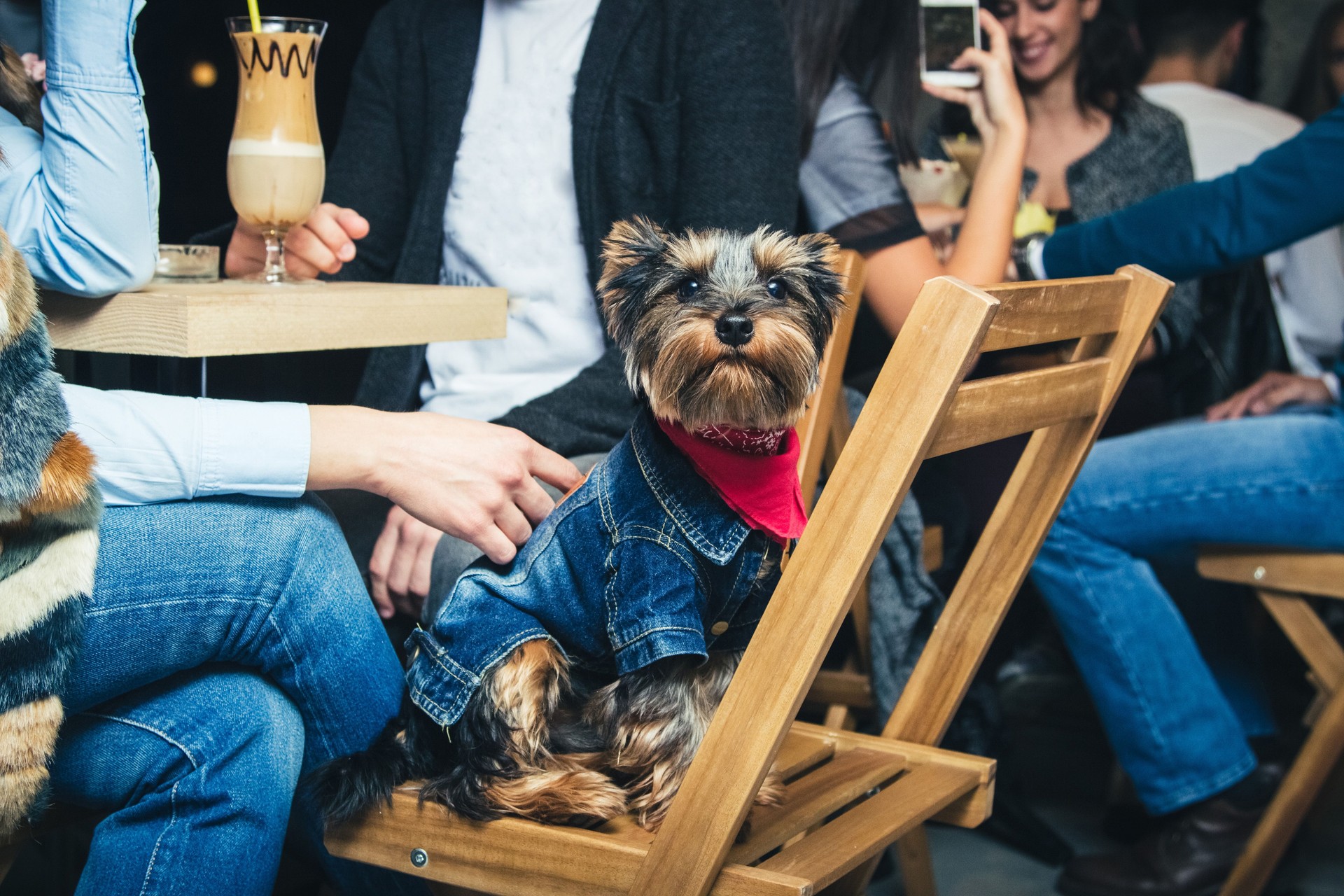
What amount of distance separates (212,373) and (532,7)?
757 millimetres

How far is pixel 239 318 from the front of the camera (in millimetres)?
1245

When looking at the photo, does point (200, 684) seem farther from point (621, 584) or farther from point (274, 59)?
point (274, 59)

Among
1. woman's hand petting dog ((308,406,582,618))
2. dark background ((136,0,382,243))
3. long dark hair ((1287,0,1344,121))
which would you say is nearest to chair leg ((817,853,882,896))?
woman's hand petting dog ((308,406,582,618))

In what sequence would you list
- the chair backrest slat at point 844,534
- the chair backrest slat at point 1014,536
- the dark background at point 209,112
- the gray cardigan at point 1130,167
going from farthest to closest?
the gray cardigan at point 1130,167
the dark background at point 209,112
the chair backrest slat at point 1014,536
the chair backrest slat at point 844,534

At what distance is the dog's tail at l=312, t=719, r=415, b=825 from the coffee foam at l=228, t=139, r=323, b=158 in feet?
2.47

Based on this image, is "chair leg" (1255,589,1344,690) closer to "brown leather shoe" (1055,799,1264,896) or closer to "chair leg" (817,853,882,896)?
"brown leather shoe" (1055,799,1264,896)

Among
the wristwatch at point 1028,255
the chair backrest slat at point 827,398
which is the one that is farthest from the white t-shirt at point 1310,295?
the chair backrest slat at point 827,398

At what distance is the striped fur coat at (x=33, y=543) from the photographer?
931 millimetres

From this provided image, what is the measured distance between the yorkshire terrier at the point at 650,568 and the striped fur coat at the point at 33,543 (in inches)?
11.4

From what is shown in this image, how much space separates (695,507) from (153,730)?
0.53 m

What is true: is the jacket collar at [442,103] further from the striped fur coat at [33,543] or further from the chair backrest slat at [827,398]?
the striped fur coat at [33,543]

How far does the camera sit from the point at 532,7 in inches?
72.4

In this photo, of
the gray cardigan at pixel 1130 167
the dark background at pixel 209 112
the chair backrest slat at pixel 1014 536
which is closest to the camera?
the chair backrest slat at pixel 1014 536

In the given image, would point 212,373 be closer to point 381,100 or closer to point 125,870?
point 381,100
